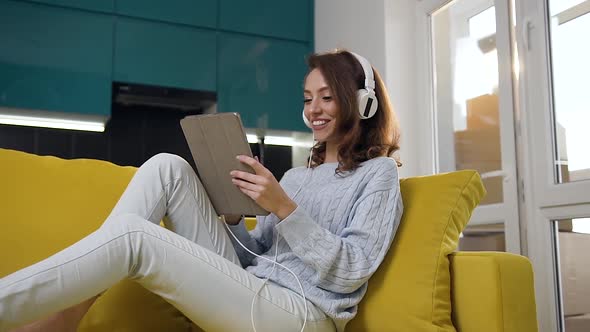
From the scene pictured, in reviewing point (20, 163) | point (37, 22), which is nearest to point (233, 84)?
point (37, 22)

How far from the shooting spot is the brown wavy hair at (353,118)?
1650 mm

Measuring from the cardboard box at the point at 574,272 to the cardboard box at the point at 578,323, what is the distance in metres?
0.01

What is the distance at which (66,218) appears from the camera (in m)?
1.73

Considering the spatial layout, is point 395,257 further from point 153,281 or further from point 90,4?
point 90,4

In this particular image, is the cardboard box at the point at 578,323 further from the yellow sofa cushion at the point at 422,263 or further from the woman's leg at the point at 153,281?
the woman's leg at the point at 153,281

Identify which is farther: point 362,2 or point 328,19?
point 328,19

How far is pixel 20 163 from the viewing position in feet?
5.75

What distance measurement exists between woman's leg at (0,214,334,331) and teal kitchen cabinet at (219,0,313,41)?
7.81 feet

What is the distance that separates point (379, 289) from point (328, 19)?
240 cm

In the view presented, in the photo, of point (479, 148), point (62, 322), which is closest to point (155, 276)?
point (62, 322)

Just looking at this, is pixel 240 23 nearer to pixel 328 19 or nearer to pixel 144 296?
pixel 328 19

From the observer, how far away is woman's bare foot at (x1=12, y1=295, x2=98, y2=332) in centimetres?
128

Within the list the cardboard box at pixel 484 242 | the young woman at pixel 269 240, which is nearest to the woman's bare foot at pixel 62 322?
the young woman at pixel 269 240

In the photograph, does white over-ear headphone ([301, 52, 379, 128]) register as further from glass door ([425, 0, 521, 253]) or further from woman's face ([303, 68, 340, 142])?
glass door ([425, 0, 521, 253])
